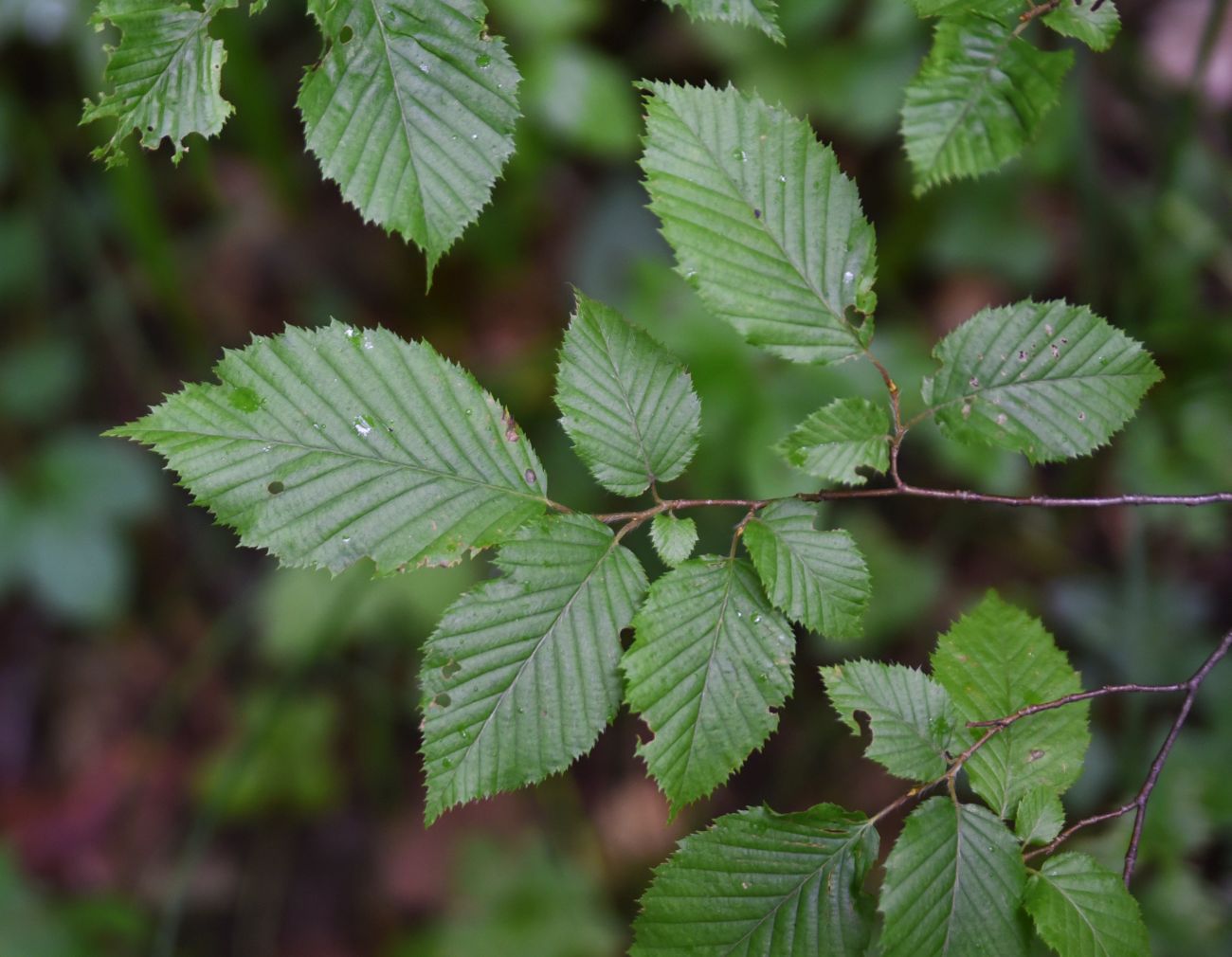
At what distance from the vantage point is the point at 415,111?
1.02m

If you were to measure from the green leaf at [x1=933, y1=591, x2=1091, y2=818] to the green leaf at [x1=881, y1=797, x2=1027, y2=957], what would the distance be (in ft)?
0.15

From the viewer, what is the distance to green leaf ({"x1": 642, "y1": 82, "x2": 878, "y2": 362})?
40.6 inches

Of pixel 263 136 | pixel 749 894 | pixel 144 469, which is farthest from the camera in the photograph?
pixel 144 469

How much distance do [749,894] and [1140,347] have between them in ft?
2.43

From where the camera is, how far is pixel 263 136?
2598mm

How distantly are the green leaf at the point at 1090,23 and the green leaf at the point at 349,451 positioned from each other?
0.78m

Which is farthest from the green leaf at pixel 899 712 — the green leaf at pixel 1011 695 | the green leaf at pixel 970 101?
the green leaf at pixel 970 101

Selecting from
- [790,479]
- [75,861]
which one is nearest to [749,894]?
[790,479]

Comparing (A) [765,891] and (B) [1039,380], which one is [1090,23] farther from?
(A) [765,891]

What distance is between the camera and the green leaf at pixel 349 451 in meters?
0.98

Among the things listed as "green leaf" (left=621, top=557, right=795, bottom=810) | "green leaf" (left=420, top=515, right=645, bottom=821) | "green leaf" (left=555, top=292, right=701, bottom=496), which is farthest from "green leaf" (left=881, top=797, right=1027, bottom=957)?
"green leaf" (left=555, top=292, right=701, bottom=496)

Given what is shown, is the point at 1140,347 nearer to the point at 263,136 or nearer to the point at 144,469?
the point at 263,136

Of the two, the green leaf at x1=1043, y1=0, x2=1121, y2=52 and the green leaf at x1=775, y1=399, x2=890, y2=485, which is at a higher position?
the green leaf at x1=1043, y1=0, x2=1121, y2=52

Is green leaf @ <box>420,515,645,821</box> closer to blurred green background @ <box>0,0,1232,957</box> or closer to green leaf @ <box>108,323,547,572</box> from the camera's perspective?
green leaf @ <box>108,323,547,572</box>
